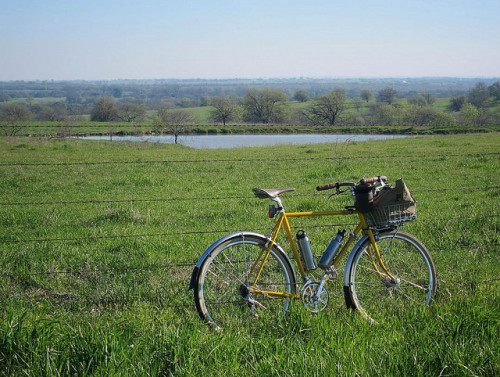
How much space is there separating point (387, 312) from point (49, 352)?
2.76 meters

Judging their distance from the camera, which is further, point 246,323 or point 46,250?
point 46,250

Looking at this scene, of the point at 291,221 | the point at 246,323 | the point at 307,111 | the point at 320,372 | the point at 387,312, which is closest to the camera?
the point at 320,372

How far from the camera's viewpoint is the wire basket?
430 cm

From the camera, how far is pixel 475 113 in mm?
54250

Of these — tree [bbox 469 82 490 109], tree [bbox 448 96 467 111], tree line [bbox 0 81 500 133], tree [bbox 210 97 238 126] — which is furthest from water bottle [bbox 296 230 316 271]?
tree [bbox 448 96 467 111]

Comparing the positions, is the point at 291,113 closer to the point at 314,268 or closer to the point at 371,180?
the point at 371,180

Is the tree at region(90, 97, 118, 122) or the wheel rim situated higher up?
the wheel rim

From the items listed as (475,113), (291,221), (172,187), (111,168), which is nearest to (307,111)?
(475,113)

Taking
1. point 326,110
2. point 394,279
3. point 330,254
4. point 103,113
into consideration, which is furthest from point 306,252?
point 326,110

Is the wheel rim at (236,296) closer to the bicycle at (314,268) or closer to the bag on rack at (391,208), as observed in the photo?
the bicycle at (314,268)

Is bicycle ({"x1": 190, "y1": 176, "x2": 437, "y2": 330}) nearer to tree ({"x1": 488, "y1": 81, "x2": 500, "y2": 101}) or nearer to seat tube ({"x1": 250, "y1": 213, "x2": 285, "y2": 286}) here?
seat tube ({"x1": 250, "y1": 213, "x2": 285, "y2": 286})

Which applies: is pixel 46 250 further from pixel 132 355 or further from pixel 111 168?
pixel 111 168

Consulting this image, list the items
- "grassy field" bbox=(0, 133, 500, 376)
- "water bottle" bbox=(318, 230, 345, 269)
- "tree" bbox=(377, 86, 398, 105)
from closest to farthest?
"grassy field" bbox=(0, 133, 500, 376), "water bottle" bbox=(318, 230, 345, 269), "tree" bbox=(377, 86, 398, 105)

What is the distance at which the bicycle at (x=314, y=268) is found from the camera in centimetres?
419
